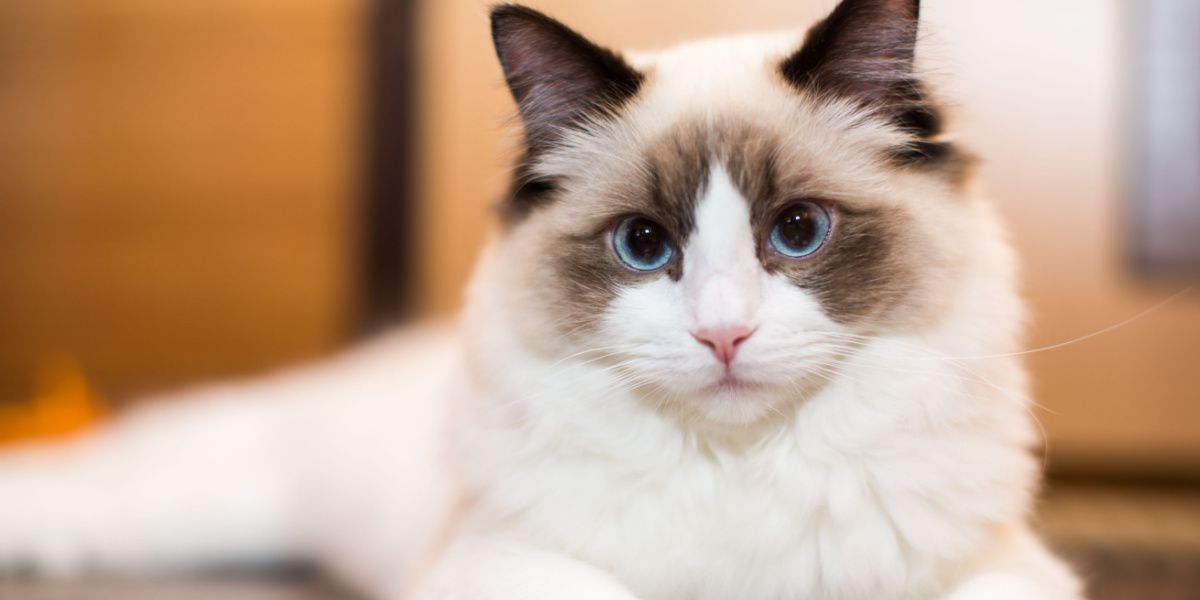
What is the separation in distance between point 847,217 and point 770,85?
0.70 ft

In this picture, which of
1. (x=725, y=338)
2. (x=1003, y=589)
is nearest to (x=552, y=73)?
(x=725, y=338)

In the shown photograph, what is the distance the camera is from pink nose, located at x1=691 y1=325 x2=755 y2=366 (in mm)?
1087

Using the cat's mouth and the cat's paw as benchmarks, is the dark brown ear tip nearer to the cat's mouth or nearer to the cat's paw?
the cat's mouth

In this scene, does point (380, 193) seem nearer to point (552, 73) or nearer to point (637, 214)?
point (552, 73)

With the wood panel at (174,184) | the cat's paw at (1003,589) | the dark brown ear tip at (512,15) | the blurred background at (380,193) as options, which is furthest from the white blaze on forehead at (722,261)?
the wood panel at (174,184)

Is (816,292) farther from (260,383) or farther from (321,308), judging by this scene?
(321,308)

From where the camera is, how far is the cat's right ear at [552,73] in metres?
1.28

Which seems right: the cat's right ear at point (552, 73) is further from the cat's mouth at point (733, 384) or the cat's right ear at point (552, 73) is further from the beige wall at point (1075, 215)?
the beige wall at point (1075, 215)

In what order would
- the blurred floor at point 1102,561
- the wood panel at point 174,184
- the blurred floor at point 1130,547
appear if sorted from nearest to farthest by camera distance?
1. the blurred floor at point 1102,561
2. the blurred floor at point 1130,547
3. the wood panel at point 174,184

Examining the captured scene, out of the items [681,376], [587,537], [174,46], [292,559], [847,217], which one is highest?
[174,46]

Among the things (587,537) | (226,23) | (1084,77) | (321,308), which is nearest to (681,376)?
(587,537)

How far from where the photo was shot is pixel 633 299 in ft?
3.92

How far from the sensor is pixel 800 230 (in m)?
1.20

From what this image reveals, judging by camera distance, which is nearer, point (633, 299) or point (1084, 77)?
point (633, 299)
